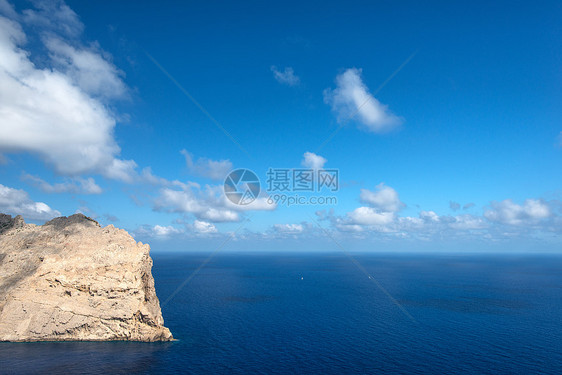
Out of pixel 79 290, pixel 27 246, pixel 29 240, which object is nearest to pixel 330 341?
pixel 79 290

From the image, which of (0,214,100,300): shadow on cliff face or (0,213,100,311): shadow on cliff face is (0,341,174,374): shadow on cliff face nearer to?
(0,213,100,311): shadow on cliff face

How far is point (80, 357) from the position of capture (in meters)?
56.2

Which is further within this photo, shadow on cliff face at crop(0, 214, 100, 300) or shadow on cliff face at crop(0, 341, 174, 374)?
shadow on cliff face at crop(0, 214, 100, 300)

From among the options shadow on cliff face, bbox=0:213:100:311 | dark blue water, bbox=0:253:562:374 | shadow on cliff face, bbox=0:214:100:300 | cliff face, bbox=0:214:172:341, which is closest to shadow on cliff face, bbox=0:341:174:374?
dark blue water, bbox=0:253:562:374

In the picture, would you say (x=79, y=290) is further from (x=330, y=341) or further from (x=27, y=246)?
(x=330, y=341)

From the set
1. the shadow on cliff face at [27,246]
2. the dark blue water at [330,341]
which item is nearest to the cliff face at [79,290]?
the shadow on cliff face at [27,246]

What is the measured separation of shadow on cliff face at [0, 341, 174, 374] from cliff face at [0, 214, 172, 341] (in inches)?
75.0

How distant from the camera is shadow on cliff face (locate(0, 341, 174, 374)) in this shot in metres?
51.6

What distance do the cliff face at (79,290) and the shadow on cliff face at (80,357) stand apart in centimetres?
191

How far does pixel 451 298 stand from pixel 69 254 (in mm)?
136280

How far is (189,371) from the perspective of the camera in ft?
179

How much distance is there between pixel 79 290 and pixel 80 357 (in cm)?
1280

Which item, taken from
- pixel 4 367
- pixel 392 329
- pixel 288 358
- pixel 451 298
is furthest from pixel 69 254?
pixel 451 298

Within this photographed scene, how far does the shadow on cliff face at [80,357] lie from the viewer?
2032 inches
